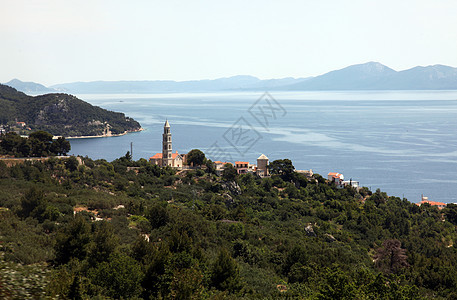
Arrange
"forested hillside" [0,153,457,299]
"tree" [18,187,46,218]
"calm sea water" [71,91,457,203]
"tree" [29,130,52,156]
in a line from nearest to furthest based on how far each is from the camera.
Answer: "forested hillside" [0,153,457,299] < "tree" [18,187,46,218] < "tree" [29,130,52,156] < "calm sea water" [71,91,457,203]

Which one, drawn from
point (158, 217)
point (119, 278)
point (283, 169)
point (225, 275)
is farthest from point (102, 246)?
point (283, 169)

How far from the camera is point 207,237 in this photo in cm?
2269

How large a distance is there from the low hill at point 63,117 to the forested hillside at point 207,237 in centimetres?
7839

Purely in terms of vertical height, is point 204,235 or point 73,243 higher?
point 73,243

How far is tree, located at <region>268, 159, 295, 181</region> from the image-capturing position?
153 ft

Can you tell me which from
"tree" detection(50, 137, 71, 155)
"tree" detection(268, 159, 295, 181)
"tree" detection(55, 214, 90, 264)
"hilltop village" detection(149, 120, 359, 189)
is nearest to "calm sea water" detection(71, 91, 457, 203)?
"tree" detection(268, 159, 295, 181)

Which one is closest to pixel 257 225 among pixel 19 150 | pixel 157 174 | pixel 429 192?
pixel 157 174

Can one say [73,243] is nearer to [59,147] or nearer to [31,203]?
[31,203]

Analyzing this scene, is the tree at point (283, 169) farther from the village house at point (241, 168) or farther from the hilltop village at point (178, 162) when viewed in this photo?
the village house at point (241, 168)

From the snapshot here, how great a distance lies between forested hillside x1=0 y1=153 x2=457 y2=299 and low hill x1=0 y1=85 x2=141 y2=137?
257 feet

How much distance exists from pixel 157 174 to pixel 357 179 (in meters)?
36.8

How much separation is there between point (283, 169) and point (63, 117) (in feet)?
309

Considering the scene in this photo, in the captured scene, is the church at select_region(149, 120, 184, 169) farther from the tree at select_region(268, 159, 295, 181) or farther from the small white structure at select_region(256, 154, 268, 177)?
the tree at select_region(268, 159, 295, 181)

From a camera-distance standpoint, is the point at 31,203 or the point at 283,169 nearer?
the point at 31,203
